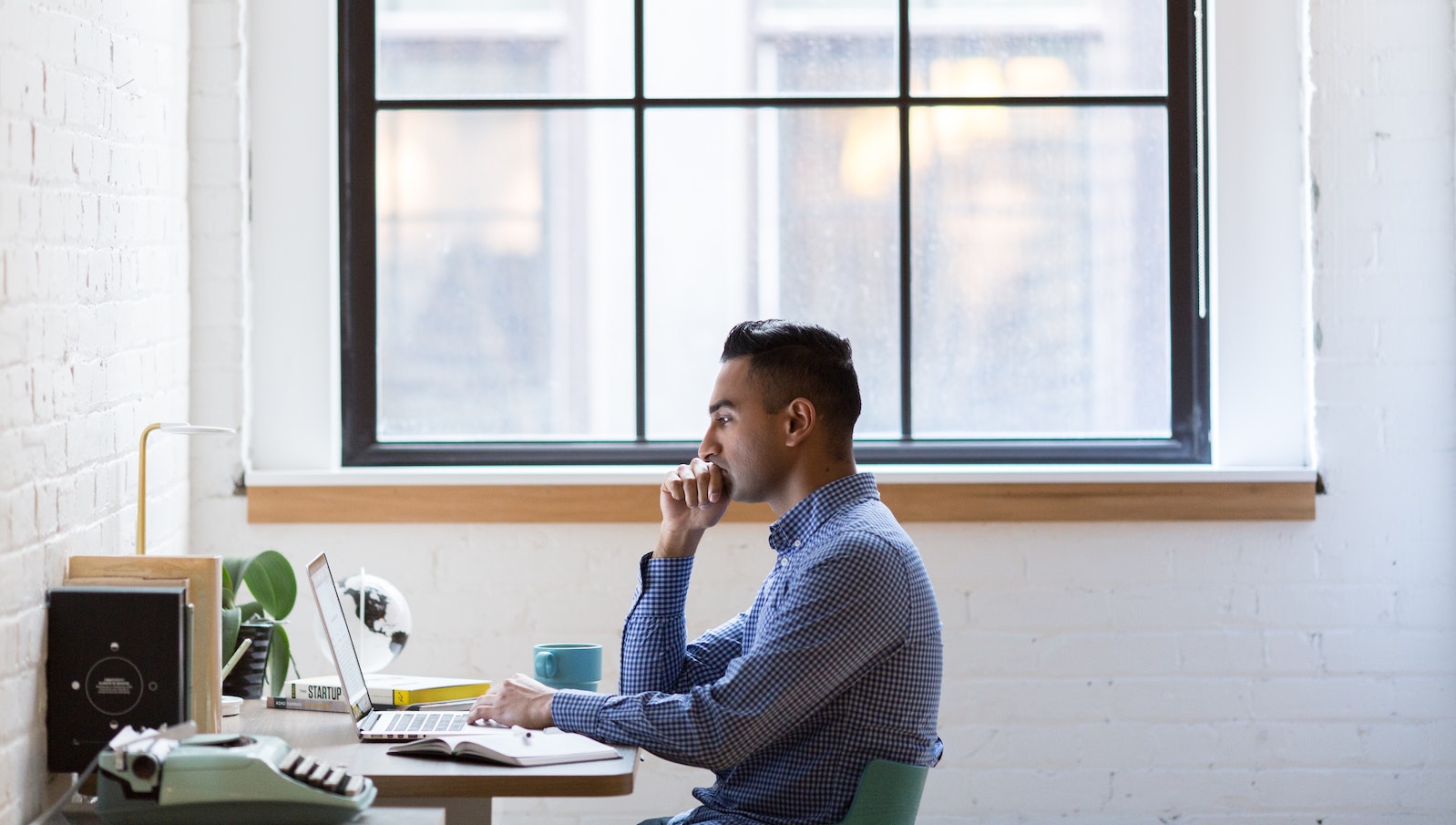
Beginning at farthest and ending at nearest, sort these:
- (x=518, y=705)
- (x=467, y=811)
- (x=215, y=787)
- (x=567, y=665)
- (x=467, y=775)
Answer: (x=567, y=665) → (x=467, y=811) → (x=518, y=705) → (x=467, y=775) → (x=215, y=787)

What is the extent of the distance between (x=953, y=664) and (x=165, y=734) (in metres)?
1.75

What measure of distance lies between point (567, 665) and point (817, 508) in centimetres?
48

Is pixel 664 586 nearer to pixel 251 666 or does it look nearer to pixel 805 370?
pixel 805 370

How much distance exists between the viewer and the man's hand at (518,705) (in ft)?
6.70

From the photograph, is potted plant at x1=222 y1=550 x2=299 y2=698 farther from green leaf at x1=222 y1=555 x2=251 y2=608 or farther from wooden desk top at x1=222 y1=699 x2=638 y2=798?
wooden desk top at x1=222 y1=699 x2=638 y2=798

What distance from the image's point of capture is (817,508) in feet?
7.07

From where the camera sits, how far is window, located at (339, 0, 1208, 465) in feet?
10.4

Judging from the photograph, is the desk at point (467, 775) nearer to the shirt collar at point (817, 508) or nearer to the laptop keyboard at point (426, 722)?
the laptop keyboard at point (426, 722)

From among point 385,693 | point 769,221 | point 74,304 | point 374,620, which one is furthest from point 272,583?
point 769,221

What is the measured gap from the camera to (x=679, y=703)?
1.91m

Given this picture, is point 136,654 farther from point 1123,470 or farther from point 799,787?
point 1123,470

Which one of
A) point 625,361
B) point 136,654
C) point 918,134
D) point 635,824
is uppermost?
point 918,134

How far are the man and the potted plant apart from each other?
450mm

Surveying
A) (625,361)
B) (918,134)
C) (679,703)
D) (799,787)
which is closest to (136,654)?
(679,703)
